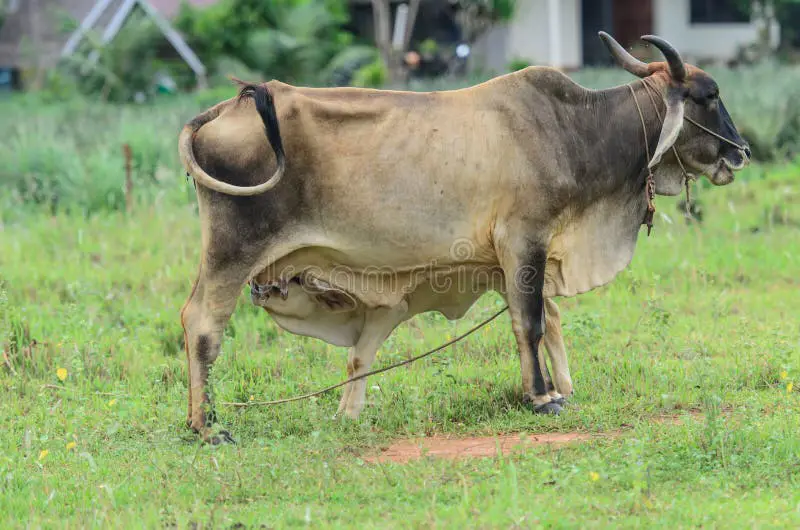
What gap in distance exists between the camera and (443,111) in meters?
5.92

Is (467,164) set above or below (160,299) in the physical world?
above

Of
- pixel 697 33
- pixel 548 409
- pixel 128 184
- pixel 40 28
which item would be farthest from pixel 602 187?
pixel 40 28

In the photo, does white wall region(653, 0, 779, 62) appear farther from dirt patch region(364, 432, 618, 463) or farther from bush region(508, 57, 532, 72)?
Answer: dirt patch region(364, 432, 618, 463)

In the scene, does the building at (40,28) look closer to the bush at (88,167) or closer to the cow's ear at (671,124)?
the bush at (88,167)

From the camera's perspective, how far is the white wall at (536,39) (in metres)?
24.1

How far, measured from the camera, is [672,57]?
6.04 metres

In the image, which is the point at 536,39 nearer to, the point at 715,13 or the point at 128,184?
the point at 715,13

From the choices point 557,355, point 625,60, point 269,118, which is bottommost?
point 557,355

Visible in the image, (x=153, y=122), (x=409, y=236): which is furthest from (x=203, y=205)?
(x=153, y=122)

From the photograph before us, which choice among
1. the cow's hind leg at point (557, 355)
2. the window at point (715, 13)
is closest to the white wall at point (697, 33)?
the window at point (715, 13)

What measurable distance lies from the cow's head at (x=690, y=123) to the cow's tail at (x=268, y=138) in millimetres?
1806

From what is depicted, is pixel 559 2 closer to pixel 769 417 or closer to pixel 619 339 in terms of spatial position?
pixel 619 339

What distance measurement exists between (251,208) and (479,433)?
151cm

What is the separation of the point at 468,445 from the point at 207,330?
1.32 m
